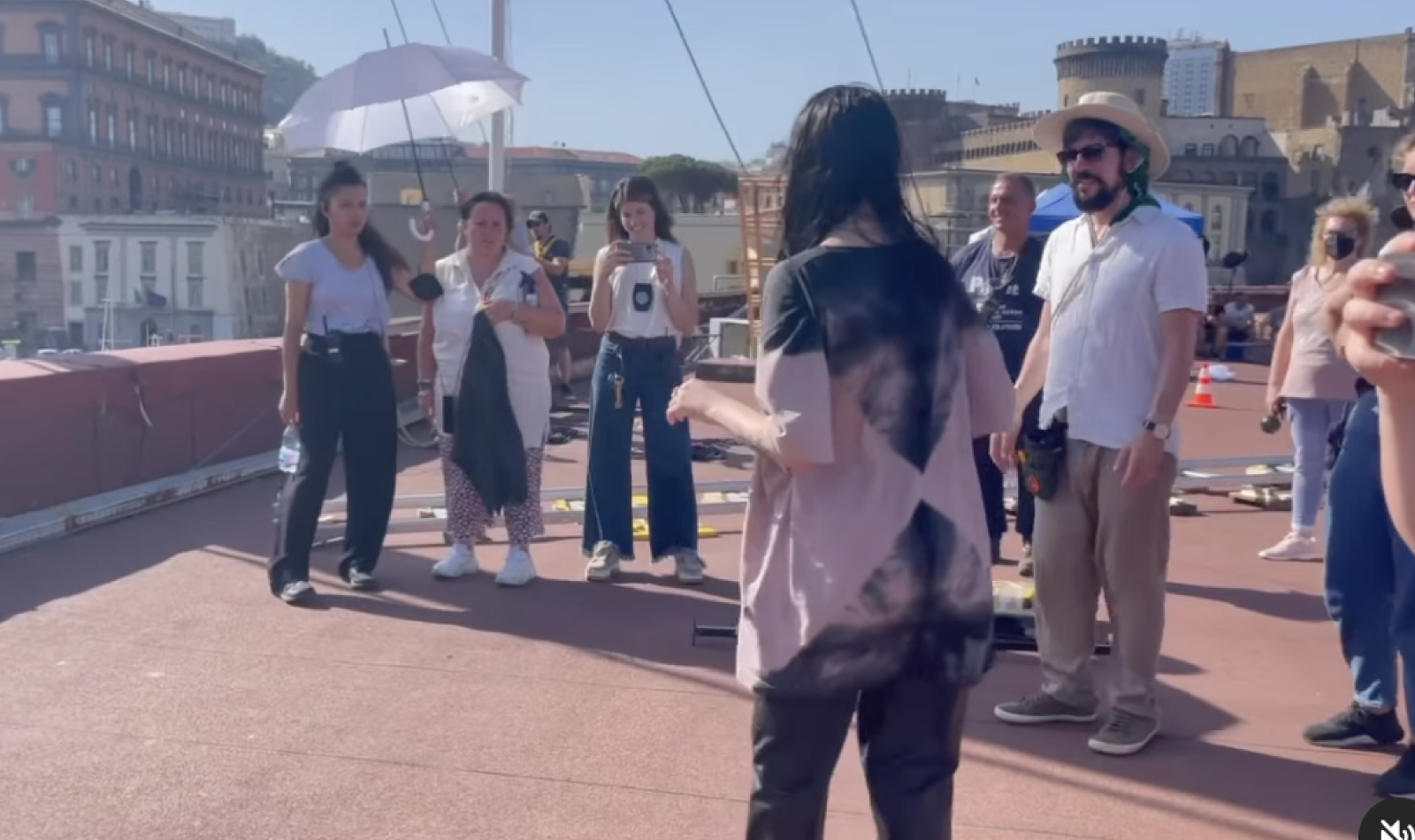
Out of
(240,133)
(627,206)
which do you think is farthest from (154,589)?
(240,133)

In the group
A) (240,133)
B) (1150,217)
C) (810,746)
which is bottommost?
(810,746)

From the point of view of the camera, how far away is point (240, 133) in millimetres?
51375

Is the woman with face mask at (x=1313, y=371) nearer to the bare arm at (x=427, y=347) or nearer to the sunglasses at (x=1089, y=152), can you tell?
the sunglasses at (x=1089, y=152)

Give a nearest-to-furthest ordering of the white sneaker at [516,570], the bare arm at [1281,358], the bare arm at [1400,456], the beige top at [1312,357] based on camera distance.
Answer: the bare arm at [1400,456], the white sneaker at [516,570], the beige top at [1312,357], the bare arm at [1281,358]

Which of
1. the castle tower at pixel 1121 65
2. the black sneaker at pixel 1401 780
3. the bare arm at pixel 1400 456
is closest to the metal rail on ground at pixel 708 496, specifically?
the black sneaker at pixel 1401 780

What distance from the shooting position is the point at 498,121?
9656 millimetres

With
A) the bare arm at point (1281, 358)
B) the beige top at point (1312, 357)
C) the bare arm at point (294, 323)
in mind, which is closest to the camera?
the bare arm at point (294, 323)

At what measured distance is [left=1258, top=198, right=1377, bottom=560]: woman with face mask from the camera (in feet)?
21.7

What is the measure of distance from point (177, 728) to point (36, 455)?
366cm

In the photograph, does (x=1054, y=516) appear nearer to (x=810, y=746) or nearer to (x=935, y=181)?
(x=810, y=746)

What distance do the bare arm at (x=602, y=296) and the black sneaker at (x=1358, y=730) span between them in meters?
3.53

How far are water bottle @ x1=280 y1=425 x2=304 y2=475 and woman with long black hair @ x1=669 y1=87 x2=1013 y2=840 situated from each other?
13.2ft

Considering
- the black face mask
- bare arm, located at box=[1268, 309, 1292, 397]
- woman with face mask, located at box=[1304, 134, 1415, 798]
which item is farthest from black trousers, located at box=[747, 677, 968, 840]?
bare arm, located at box=[1268, 309, 1292, 397]

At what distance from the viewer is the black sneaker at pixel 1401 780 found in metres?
4.14
